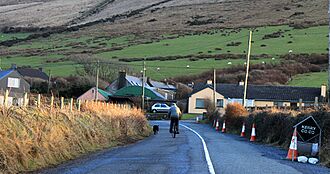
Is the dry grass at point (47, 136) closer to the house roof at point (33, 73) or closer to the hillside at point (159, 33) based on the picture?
the hillside at point (159, 33)

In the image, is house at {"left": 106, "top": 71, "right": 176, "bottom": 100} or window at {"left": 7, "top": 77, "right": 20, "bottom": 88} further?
house at {"left": 106, "top": 71, "right": 176, "bottom": 100}

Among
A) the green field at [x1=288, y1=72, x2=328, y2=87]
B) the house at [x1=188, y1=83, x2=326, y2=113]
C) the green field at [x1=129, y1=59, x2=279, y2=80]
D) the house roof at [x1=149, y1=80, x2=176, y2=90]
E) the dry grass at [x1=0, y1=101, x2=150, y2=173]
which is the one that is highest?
the green field at [x1=129, y1=59, x2=279, y2=80]

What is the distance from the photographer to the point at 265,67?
95.2m

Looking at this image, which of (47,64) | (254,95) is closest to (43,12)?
(47,64)

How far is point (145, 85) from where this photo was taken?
96.8 meters

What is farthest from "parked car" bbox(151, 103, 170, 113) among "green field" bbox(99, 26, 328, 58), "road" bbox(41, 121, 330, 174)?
"road" bbox(41, 121, 330, 174)

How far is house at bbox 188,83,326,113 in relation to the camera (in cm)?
8444

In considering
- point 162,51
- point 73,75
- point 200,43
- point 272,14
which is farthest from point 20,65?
point 272,14

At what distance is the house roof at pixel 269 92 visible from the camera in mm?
84438

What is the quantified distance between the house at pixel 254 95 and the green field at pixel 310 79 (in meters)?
1.65

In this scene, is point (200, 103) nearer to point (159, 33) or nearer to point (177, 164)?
point (159, 33)

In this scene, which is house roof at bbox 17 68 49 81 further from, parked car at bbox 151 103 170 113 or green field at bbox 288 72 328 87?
green field at bbox 288 72 328 87

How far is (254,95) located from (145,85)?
729 inches

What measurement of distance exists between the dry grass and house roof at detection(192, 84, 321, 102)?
207 feet
